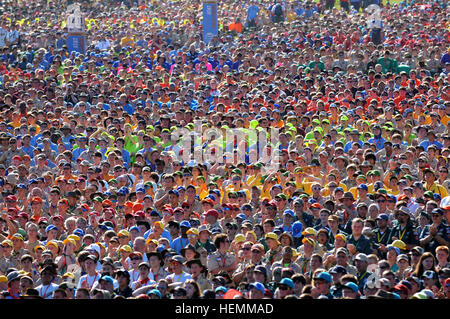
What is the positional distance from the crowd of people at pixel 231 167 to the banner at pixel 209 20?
42 cm

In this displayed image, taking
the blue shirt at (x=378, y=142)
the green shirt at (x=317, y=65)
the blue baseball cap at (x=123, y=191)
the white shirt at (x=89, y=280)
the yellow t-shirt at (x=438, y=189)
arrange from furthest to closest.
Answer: the green shirt at (x=317, y=65)
the blue shirt at (x=378, y=142)
the blue baseball cap at (x=123, y=191)
the yellow t-shirt at (x=438, y=189)
the white shirt at (x=89, y=280)

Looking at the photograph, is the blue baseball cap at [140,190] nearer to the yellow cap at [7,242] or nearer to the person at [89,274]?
the yellow cap at [7,242]

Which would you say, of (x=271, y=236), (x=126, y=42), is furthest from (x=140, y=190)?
(x=126, y=42)

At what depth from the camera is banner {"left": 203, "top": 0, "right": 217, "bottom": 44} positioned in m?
28.2

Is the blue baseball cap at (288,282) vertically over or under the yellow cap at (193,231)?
under

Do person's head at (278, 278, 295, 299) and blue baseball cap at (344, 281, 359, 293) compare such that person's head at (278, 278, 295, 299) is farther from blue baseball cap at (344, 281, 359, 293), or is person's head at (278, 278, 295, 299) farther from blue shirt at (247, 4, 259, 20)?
blue shirt at (247, 4, 259, 20)

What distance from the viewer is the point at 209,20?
2842cm

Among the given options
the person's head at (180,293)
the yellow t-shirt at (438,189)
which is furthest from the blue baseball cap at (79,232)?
the yellow t-shirt at (438,189)

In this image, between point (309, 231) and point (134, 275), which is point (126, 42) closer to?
point (309, 231)

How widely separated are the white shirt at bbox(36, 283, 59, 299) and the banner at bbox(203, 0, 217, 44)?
17929 millimetres

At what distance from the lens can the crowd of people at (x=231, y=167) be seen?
1098 centimetres

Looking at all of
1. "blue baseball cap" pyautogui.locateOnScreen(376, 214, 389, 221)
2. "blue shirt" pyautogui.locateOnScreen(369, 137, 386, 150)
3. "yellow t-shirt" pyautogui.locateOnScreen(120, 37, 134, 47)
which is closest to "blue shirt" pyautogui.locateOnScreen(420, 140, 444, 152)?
"blue shirt" pyautogui.locateOnScreen(369, 137, 386, 150)

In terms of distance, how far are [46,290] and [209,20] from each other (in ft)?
60.6
